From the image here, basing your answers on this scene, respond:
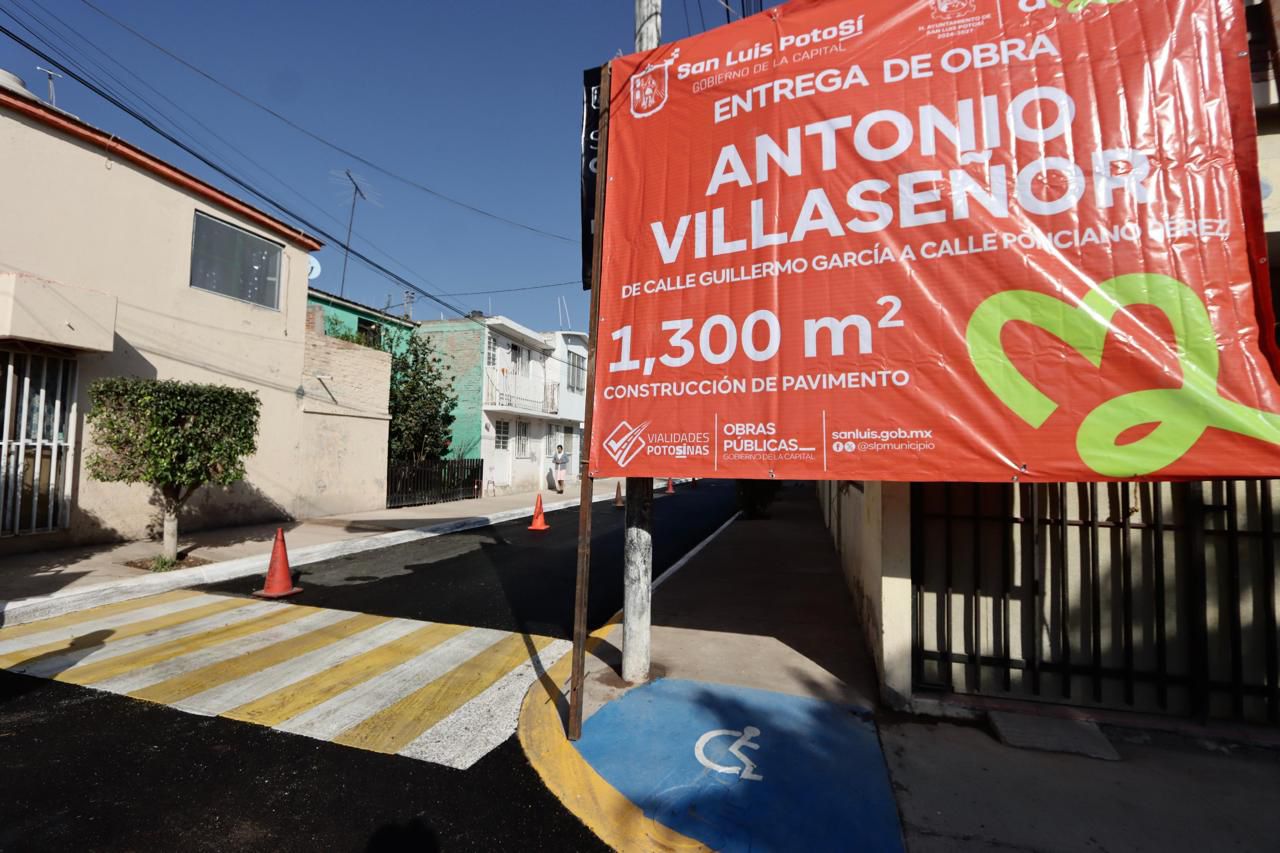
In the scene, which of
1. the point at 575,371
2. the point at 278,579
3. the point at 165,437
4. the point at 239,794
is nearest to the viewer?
the point at 239,794

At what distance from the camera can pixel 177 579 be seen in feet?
24.0

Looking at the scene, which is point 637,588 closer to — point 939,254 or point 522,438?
point 939,254

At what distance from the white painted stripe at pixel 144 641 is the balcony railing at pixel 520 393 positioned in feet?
54.2

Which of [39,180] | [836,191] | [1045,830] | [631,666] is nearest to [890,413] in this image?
[836,191]

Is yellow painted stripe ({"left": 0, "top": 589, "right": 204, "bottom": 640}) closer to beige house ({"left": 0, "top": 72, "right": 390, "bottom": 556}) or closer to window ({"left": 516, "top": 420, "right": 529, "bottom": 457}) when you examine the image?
beige house ({"left": 0, "top": 72, "right": 390, "bottom": 556})

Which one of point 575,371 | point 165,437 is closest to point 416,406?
point 165,437

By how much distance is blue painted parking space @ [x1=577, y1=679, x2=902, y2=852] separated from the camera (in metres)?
2.57

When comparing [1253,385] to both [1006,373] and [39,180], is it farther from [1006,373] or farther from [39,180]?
[39,180]

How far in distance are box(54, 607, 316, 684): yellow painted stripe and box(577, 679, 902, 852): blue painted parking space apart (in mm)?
3978

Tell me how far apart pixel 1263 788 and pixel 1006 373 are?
253 cm

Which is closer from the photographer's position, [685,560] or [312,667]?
[312,667]

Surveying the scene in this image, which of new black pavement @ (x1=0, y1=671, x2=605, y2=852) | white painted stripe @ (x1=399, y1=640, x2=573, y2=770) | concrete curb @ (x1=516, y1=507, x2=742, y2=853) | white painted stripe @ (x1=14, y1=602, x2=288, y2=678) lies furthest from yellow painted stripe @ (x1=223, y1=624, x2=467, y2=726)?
white painted stripe @ (x1=14, y1=602, x2=288, y2=678)

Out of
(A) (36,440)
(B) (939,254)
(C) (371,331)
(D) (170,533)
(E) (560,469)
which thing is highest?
(C) (371,331)

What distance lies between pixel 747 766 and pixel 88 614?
284 inches
